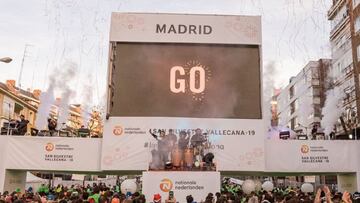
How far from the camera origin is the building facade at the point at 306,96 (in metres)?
55.8

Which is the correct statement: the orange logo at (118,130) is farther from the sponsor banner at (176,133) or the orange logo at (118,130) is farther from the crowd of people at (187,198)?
the crowd of people at (187,198)

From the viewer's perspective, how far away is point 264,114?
711 inches

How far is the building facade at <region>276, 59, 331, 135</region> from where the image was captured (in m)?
55.8

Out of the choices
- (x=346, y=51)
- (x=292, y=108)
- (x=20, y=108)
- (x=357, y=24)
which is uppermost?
(x=357, y=24)

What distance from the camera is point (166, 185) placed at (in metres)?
15.3

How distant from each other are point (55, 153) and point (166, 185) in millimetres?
5464

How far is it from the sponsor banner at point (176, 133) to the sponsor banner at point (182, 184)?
2216 millimetres

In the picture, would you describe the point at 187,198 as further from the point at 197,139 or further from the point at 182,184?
the point at 197,139

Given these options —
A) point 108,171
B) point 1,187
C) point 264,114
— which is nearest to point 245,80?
point 264,114

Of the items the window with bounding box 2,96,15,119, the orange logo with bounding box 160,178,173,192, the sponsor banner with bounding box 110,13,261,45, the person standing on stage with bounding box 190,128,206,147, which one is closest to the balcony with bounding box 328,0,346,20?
the sponsor banner with bounding box 110,13,261,45

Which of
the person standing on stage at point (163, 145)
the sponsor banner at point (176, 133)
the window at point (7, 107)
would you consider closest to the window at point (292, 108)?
the window at point (7, 107)

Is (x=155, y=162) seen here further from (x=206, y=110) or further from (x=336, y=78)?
(x=336, y=78)

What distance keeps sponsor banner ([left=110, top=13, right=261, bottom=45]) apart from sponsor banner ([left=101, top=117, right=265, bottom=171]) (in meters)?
3.41

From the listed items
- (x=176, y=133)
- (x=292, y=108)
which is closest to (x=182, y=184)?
(x=176, y=133)
